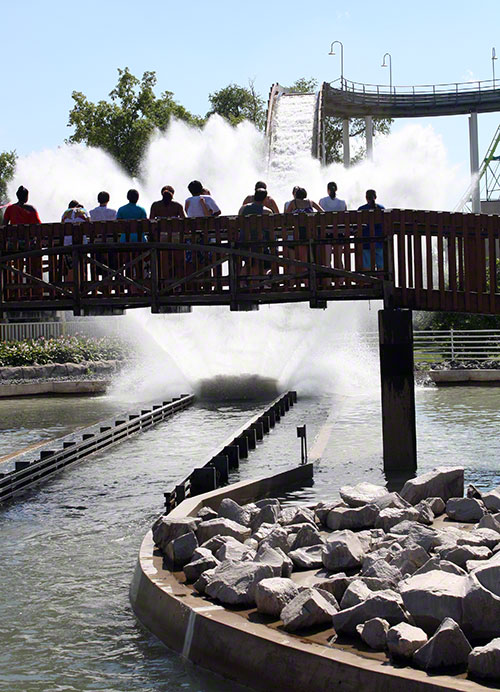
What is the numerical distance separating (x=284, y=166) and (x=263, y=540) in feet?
124

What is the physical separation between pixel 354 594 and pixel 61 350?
2654 cm

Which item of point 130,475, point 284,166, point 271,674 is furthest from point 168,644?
point 284,166

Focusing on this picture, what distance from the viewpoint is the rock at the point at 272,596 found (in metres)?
6.57

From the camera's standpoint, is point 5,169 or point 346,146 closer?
point 346,146

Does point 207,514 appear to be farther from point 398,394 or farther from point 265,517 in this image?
point 398,394

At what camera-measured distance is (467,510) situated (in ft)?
31.3

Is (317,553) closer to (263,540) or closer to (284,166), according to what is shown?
(263,540)

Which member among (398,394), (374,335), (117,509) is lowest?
(117,509)

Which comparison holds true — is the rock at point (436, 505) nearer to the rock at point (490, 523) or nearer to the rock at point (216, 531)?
the rock at point (490, 523)

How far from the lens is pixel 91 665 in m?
6.67

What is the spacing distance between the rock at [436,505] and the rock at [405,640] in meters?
4.05

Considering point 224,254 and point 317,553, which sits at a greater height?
point 224,254

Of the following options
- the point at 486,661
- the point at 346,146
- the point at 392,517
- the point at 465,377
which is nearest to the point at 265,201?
the point at 392,517

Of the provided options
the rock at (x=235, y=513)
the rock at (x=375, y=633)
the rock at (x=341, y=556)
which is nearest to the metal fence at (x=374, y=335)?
the rock at (x=235, y=513)
